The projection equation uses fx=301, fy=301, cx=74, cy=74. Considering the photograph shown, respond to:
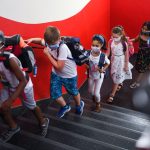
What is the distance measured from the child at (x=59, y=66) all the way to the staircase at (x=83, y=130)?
0.24 meters

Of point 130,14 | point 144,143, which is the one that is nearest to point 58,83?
point 144,143

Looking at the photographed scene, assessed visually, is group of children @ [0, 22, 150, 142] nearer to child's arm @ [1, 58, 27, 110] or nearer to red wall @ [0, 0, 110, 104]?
child's arm @ [1, 58, 27, 110]

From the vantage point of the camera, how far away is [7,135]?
10.2ft

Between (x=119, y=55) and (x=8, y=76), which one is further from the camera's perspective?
(x=119, y=55)

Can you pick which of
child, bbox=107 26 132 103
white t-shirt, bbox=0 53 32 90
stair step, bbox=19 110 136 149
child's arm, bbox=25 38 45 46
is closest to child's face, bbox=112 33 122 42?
child, bbox=107 26 132 103

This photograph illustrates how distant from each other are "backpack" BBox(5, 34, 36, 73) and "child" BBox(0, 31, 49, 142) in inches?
4.0

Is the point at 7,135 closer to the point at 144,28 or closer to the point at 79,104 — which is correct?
the point at 79,104

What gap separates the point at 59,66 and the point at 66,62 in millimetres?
206

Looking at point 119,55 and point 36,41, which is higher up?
point 36,41

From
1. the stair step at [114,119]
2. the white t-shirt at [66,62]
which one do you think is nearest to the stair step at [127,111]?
the stair step at [114,119]

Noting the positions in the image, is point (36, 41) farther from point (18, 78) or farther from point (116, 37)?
point (116, 37)

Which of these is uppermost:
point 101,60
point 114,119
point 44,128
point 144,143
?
point 101,60

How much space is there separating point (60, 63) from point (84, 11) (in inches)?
72.3

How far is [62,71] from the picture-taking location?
11.7ft
